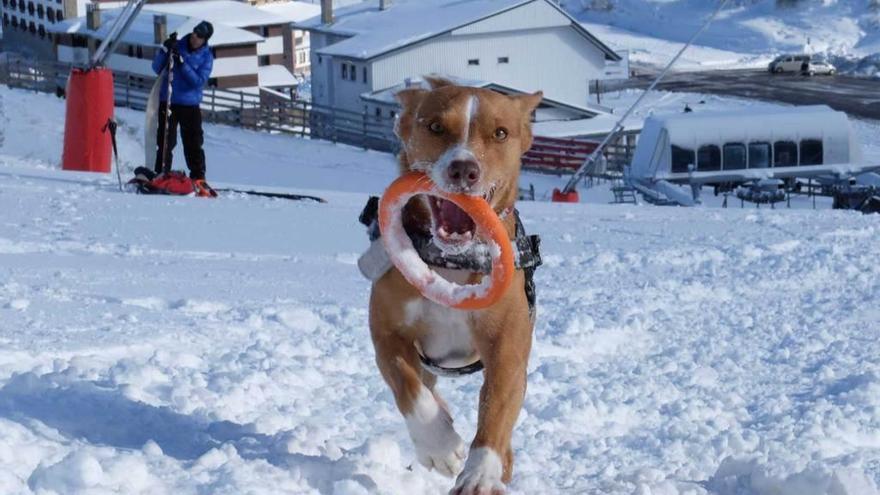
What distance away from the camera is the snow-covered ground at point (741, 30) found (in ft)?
245

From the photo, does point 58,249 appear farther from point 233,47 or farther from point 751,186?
point 233,47

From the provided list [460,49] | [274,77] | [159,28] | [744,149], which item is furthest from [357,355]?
[274,77]

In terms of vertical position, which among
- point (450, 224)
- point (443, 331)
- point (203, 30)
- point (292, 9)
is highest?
point (292, 9)

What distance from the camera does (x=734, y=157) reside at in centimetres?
3189

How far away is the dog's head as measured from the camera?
13.5 feet

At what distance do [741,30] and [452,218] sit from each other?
78123 mm

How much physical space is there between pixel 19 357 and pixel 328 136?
3265 centimetres

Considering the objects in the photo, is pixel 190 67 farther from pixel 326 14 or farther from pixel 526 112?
pixel 326 14

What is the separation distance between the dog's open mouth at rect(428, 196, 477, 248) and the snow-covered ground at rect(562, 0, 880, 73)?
224 ft

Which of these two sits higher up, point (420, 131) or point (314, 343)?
point (420, 131)

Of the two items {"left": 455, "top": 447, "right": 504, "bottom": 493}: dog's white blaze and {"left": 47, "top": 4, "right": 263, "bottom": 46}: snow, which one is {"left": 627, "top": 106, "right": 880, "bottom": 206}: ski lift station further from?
→ {"left": 455, "top": 447, "right": 504, "bottom": 493}: dog's white blaze

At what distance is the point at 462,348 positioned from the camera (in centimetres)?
453

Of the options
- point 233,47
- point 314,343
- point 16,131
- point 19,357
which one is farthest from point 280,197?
point 233,47

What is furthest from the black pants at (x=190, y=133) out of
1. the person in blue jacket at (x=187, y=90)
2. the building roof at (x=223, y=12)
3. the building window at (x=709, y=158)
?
the building roof at (x=223, y=12)
